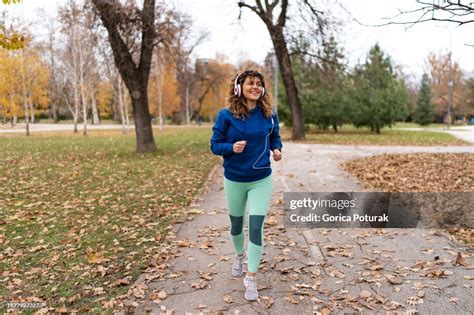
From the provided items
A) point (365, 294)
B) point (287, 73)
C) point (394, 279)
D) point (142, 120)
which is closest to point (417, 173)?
point (394, 279)

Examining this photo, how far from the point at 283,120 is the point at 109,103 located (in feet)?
149

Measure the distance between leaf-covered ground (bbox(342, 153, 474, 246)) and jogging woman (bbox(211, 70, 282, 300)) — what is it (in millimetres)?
3426

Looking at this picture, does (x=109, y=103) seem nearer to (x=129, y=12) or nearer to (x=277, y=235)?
(x=129, y=12)

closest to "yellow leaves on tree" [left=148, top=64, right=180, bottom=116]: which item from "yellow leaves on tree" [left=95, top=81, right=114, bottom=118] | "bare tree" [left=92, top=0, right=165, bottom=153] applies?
"yellow leaves on tree" [left=95, top=81, right=114, bottom=118]

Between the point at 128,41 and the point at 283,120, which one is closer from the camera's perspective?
the point at 128,41

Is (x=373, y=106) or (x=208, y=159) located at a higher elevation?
(x=373, y=106)

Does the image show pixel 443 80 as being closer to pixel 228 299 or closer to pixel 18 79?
pixel 18 79

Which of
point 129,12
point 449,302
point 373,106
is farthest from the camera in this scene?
point 373,106

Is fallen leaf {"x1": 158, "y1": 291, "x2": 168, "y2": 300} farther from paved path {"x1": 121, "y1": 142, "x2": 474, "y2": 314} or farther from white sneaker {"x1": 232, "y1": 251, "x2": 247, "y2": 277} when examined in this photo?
white sneaker {"x1": 232, "y1": 251, "x2": 247, "y2": 277}

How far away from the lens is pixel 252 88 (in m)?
3.90

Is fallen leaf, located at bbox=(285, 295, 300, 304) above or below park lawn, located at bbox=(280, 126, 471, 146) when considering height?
below

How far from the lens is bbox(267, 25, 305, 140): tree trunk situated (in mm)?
21750

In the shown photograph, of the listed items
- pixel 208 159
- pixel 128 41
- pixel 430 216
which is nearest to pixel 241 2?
pixel 128 41

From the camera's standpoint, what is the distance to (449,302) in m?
3.72
